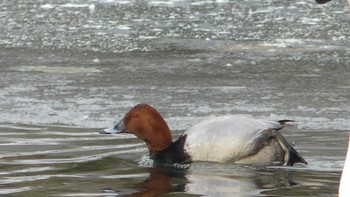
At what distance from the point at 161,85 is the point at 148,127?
7.40 feet

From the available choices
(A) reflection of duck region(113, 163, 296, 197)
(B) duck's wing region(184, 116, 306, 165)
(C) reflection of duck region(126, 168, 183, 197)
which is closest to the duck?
(B) duck's wing region(184, 116, 306, 165)

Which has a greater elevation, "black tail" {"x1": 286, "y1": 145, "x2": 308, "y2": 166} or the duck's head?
the duck's head

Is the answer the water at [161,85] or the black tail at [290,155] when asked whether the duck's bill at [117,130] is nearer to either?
the water at [161,85]

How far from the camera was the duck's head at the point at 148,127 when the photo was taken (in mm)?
7230

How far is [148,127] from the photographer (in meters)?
7.31

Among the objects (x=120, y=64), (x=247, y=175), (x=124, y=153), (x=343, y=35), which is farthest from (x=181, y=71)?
(x=247, y=175)

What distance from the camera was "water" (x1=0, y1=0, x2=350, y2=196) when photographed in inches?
250

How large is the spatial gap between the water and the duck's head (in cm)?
14

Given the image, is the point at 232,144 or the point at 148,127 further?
the point at 148,127

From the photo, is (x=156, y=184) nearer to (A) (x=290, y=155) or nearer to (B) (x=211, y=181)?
(B) (x=211, y=181)

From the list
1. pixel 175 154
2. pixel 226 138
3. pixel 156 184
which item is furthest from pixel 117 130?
pixel 156 184

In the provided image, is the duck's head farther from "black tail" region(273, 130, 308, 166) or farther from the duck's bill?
"black tail" region(273, 130, 308, 166)

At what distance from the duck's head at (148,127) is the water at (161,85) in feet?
0.46

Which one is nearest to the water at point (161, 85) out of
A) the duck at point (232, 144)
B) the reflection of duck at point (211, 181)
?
the reflection of duck at point (211, 181)
